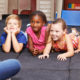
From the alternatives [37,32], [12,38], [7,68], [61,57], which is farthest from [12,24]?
[7,68]

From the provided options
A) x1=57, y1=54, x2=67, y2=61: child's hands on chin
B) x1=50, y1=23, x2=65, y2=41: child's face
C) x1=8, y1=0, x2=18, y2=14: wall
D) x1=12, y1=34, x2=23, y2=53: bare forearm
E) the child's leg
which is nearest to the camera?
the child's leg

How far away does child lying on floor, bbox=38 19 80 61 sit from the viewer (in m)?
1.99

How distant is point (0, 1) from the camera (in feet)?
14.8

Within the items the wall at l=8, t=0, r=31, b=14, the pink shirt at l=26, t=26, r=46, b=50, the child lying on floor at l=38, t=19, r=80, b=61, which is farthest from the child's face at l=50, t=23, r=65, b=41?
the wall at l=8, t=0, r=31, b=14

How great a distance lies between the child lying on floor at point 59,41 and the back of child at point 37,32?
0.24 feet

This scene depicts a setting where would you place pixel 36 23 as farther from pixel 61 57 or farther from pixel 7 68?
pixel 7 68

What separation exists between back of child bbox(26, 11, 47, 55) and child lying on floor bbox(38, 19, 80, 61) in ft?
0.24

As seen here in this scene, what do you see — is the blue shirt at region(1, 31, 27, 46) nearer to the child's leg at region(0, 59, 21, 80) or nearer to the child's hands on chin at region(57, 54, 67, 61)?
the child's hands on chin at region(57, 54, 67, 61)

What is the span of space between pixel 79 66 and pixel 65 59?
0.63 feet

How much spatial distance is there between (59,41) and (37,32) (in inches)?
8.6

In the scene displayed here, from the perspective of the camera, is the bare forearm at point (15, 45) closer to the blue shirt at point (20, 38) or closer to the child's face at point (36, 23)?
the blue shirt at point (20, 38)

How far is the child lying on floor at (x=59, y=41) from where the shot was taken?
1.99m

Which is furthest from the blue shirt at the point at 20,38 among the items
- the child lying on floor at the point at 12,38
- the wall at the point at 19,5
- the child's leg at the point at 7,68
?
the wall at the point at 19,5

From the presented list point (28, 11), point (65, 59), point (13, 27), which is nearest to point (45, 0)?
point (28, 11)
